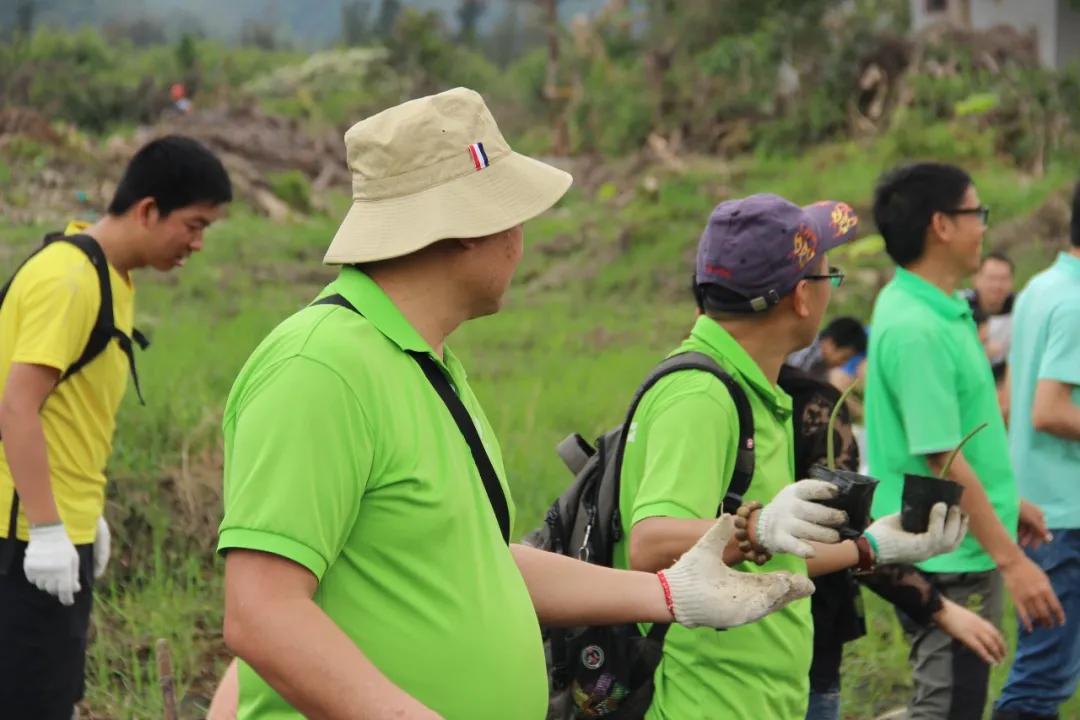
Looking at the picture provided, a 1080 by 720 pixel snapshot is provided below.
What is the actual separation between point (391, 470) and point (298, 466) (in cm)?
14

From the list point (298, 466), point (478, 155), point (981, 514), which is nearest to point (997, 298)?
point (981, 514)

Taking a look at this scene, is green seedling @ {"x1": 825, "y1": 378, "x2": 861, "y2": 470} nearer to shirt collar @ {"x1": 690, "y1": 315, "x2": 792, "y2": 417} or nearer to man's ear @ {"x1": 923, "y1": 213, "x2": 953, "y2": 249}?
shirt collar @ {"x1": 690, "y1": 315, "x2": 792, "y2": 417}

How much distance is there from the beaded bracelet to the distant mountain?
38.8 metres

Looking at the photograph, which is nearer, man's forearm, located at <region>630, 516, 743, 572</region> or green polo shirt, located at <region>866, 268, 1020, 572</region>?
man's forearm, located at <region>630, 516, 743, 572</region>

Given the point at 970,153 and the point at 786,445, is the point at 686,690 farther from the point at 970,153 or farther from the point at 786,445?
the point at 970,153

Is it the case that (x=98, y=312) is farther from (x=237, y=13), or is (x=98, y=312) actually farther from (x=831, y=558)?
(x=237, y=13)

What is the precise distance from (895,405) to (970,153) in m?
15.0

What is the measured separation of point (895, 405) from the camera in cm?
378

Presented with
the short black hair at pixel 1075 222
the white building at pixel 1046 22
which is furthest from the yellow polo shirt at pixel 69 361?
the white building at pixel 1046 22

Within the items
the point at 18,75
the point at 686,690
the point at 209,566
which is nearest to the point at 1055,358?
the point at 686,690

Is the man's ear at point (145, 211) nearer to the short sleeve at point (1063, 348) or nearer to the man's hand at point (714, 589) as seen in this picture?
the man's hand at point (714, 589)

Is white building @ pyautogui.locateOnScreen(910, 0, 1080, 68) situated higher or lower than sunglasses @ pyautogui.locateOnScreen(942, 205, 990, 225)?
lower

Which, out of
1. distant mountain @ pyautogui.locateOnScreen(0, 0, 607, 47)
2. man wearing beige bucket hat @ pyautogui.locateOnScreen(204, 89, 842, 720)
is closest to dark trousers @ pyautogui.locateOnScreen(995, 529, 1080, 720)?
man wearing beige bucket hat @ pyautogui.locateOnScreen(204, 89, 842, 720)

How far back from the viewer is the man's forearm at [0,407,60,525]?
3.49m
